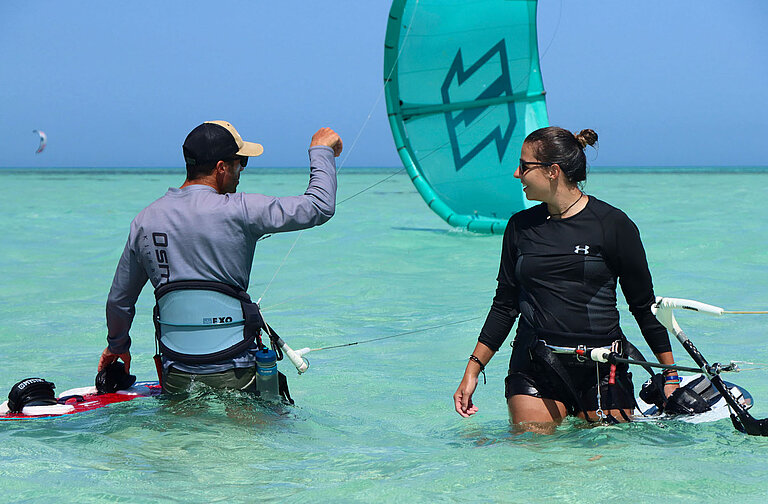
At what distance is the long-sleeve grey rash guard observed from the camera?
10.5 ft

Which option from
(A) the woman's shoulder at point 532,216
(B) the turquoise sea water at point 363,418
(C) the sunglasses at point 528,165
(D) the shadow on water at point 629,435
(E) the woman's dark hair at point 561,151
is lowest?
(B) the turquoise sea water at point 363,418

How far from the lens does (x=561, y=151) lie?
312cm

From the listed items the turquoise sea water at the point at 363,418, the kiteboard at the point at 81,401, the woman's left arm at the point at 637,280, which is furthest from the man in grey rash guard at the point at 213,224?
the woman's left arm at the point at 637,280

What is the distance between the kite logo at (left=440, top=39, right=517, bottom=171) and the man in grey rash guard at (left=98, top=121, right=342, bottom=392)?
8986 millimetres

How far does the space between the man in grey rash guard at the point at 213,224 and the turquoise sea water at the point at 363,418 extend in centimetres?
34

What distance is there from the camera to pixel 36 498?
273 cm

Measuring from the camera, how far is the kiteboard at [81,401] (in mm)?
3542

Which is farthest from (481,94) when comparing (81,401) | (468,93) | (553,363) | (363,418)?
(553,363)

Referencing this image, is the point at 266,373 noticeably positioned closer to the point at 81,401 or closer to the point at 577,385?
the point at 81,401

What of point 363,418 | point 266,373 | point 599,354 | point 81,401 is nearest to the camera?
point 599,354

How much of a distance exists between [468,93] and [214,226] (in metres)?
9.49

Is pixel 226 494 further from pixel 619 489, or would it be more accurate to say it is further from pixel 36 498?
pixel 619 489

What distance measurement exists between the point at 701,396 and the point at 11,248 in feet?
40.1

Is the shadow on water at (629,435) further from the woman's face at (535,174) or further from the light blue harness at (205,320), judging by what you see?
the light blue harness at (205,320)
